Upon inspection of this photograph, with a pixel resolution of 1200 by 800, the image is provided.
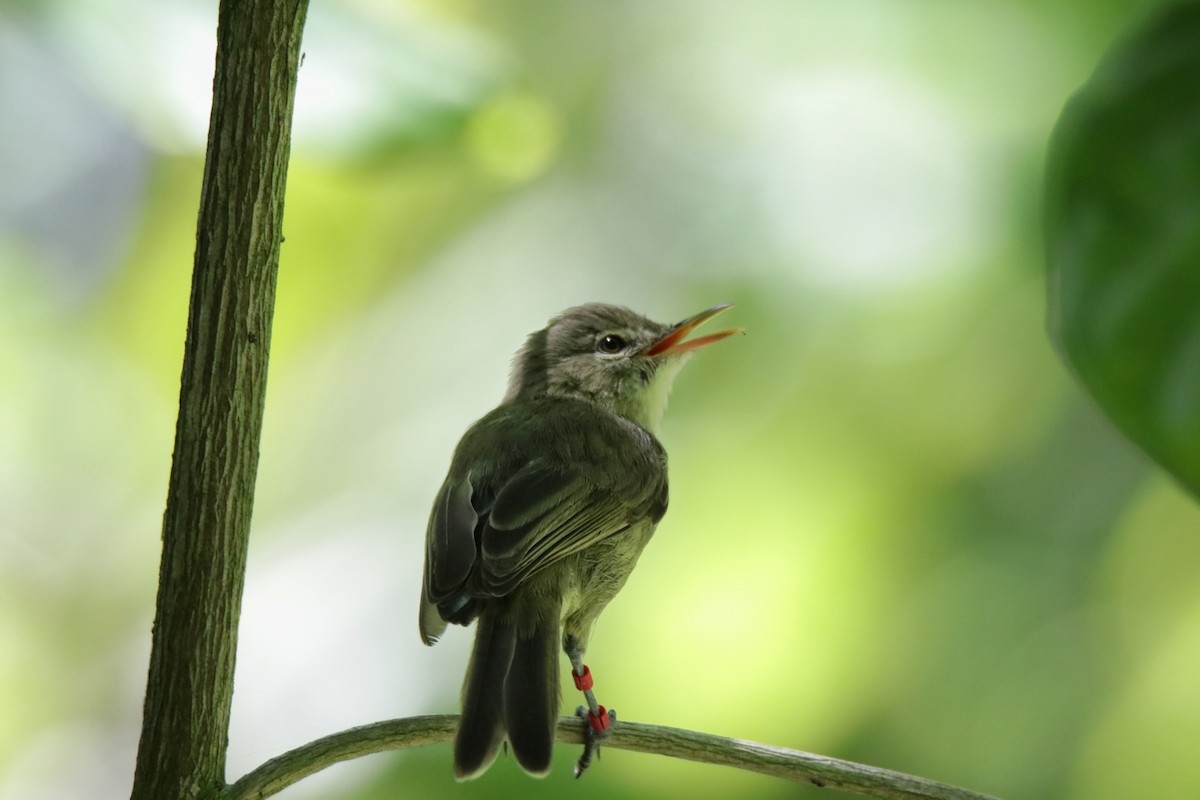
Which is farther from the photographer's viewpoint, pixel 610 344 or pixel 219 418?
pixel 610 344

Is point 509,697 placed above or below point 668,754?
above

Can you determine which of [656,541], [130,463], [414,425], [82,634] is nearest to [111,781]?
[82,634]

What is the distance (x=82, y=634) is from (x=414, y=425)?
0.91 m

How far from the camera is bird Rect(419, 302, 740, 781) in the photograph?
188cm

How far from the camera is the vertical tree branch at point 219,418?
1.35 metres

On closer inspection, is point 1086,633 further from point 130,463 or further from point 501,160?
point 130,463

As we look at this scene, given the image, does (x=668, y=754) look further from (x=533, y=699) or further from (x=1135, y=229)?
(x=1135, y=229)

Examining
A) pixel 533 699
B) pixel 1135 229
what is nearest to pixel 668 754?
pixel 533 699

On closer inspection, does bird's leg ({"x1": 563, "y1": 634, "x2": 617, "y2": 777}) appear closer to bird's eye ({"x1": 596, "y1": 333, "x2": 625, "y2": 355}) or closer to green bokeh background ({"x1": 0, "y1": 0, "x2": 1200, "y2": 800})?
green bokeh background ({"x1": 0, "y1": 0, "x2": 1200, "y2": 800})

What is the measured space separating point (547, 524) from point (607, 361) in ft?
2.98

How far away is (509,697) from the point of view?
6.06 ft

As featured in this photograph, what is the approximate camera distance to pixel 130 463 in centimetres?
305

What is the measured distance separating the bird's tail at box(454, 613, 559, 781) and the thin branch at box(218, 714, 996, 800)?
0.05 meters

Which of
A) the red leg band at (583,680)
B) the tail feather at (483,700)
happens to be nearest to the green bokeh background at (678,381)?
the red leg band at (583,680)
